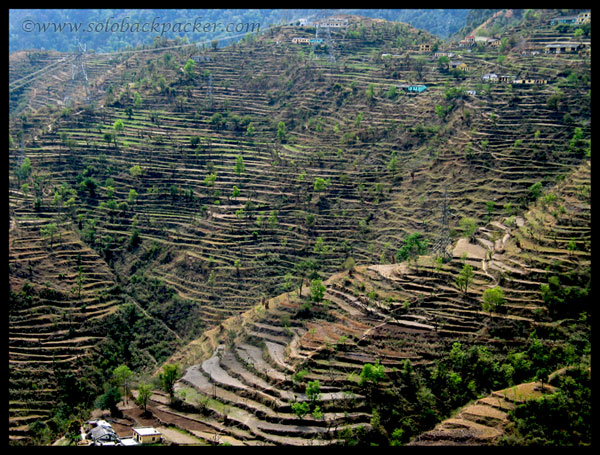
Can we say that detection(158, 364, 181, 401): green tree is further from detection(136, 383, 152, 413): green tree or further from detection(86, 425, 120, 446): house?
detection(86, 425, 120, 446): house

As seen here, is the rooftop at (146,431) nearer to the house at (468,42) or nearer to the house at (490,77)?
the house at (490,77)

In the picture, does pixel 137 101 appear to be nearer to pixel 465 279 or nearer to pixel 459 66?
pixel 459 66

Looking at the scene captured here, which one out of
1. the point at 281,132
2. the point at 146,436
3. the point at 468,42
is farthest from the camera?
the point at 468,42

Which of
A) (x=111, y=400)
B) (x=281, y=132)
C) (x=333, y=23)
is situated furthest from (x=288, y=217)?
(x=333, y=23)

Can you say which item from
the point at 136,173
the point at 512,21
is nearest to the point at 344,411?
the point at 136,173

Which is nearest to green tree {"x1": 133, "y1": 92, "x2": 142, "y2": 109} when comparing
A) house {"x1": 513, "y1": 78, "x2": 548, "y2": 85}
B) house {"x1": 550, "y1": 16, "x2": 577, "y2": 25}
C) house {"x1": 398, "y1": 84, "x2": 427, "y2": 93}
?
house {"x1": 398, "y1": 84, "x2": 427, "y2": 93}

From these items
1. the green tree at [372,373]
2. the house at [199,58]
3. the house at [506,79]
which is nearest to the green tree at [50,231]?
the green tree at [372,373]

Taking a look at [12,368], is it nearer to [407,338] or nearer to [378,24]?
[407,338]
